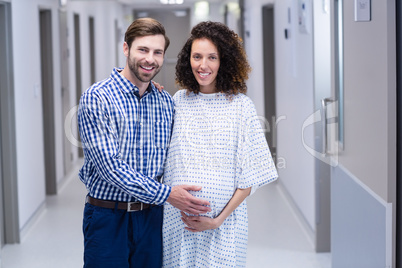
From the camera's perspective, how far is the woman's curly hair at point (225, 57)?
6.84ft

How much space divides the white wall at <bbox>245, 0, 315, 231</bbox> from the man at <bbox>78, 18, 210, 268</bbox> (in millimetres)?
2204

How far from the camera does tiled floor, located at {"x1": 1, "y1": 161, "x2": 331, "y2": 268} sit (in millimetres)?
3852

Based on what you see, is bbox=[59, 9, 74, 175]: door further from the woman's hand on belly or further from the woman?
the woman's hand on belly

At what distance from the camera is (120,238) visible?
2100 millimetres

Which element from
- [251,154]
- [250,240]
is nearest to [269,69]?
[250,240]

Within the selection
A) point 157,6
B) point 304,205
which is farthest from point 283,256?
point 157,6

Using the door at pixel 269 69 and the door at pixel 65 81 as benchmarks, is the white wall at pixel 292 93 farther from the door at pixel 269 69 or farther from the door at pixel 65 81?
the door at pixel 65 81
